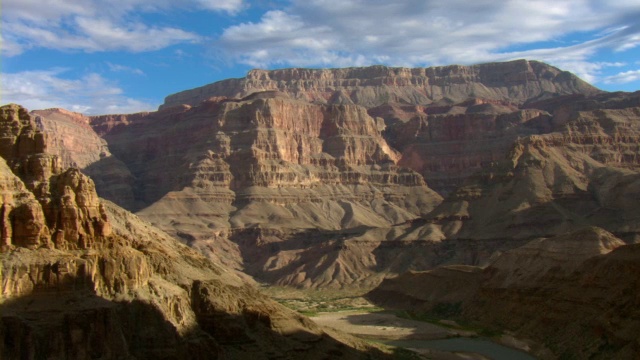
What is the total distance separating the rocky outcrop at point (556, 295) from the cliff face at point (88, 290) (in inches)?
1040

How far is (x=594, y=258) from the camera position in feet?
298

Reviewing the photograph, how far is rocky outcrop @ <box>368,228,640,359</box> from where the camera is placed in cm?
7631

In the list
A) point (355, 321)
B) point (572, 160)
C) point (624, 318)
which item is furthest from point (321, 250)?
point (624, 318)

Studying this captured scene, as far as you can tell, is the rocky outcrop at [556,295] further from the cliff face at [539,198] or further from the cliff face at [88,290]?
the cliff face at [539,198]

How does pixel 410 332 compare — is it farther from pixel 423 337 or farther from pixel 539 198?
pixel 539 198

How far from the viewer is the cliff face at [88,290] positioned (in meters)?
49.1

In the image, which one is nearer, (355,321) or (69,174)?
(69,174)

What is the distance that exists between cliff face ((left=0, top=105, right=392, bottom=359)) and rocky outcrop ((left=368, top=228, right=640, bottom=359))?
26422 millimetres

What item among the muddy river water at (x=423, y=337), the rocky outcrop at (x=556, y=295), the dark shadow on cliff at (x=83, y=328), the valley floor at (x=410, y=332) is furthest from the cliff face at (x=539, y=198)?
the dark shadow on cliff at (x=83, y=328)

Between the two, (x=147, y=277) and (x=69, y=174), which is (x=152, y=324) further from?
(x=69, y=174)

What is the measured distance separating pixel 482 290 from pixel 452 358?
1246 inches

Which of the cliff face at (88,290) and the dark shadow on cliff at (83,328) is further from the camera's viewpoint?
the cliff face at (88,290)

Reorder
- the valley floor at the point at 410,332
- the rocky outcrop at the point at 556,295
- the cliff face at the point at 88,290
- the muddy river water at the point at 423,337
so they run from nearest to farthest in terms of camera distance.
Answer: the cliff face at the point at 88,290
the rocky outcrop at the point at 556,295
the muddy river water at the point at 423,337
the valley floor at the point at 410,332

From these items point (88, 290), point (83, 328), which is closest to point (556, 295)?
point (88, 290)
